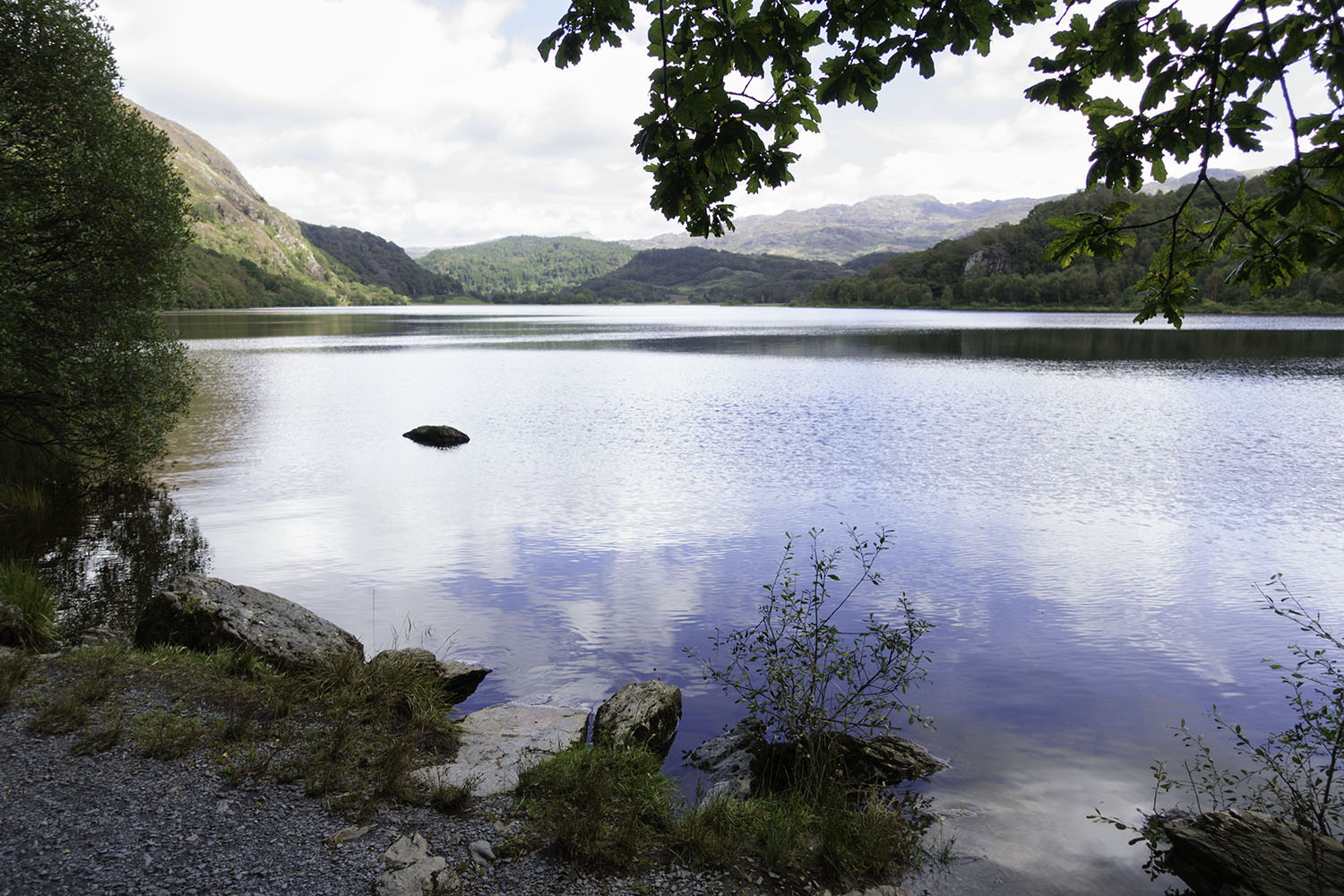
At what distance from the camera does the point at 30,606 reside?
10.5m

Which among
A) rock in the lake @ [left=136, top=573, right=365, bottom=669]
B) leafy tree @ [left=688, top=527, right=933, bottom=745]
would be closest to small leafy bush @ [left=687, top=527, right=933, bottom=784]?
leafy tree @ [left=688, top=527, right=933, bottom=745]

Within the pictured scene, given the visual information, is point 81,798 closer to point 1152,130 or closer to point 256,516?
point 1152,130

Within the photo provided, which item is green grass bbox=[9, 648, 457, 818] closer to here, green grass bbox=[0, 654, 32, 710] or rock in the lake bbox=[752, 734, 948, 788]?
green grass bbox=[0, 654, 32, 710]

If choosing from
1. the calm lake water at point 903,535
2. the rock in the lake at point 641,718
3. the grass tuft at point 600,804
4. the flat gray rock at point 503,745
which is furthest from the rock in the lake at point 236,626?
the grass tuft at point 600,804

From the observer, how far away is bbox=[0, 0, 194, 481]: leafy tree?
16.9 meters

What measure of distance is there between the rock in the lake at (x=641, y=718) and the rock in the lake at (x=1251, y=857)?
5.16 metres

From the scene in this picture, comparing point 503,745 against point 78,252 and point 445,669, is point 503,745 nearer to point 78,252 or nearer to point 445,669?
point 445,669

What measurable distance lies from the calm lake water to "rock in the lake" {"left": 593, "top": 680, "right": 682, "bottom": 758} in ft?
1.67

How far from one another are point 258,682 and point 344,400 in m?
37.8

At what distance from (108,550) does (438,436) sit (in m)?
15.6

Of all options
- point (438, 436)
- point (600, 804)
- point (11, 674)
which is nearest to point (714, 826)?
point (600, 804)

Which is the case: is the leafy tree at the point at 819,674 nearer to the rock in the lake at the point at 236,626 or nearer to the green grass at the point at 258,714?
the green grass at the point at 258,714

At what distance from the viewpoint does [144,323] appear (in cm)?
2003

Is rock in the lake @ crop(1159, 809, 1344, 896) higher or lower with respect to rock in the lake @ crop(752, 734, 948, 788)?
higher
